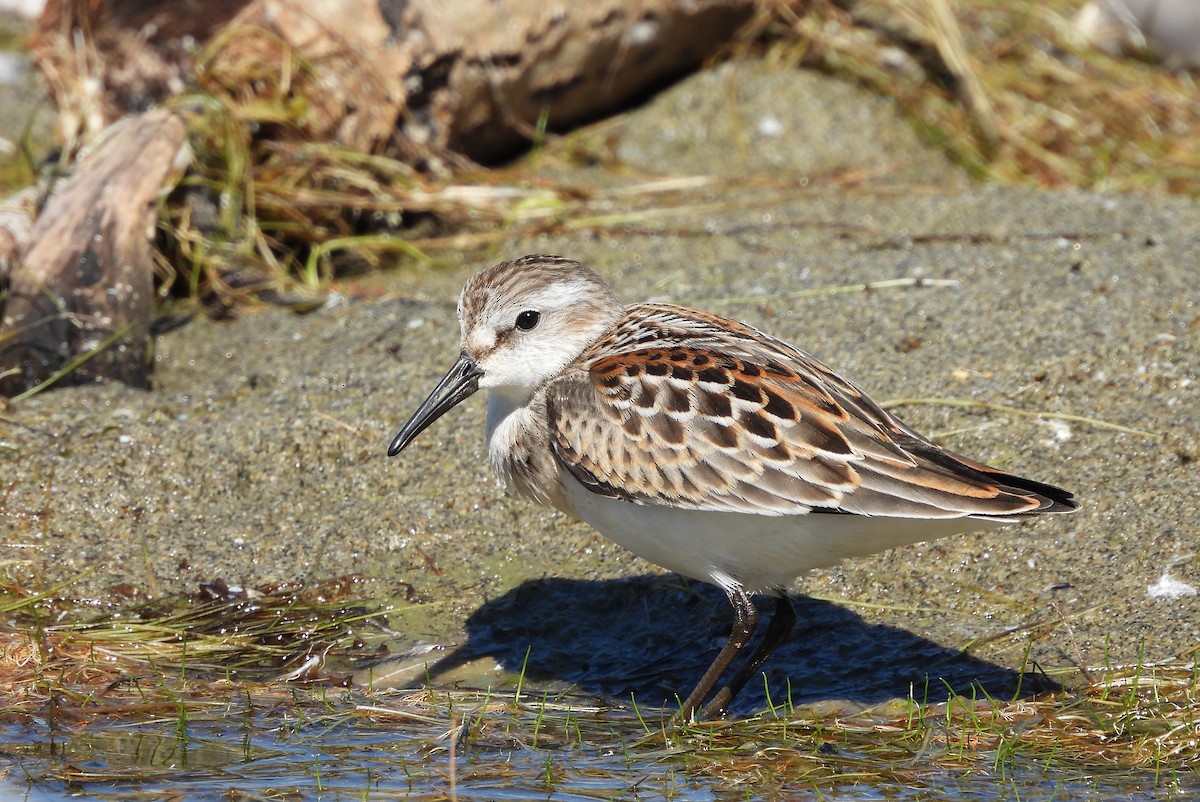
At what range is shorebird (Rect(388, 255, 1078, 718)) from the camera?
13.3 ft

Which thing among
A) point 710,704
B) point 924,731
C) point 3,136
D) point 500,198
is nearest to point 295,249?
point 500,198

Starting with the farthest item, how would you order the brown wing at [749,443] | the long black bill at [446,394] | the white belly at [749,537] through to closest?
the long black bill at [446,394] < the white belly at [749,537] < the brown wing at [749,443]

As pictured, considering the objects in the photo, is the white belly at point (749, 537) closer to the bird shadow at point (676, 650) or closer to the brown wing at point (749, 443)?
the brown wing at point (749, 443)

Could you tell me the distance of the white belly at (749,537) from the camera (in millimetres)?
4125

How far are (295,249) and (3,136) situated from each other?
2.64 m

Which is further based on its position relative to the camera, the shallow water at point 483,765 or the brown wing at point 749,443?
the brown wing at point 749,443

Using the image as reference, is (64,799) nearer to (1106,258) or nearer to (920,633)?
(920,633)

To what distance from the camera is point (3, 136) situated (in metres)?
8.69

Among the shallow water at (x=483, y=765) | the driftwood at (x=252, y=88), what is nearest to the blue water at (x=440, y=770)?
the shallow water at (x=483, y=765)

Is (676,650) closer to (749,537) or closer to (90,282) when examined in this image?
(749,537)

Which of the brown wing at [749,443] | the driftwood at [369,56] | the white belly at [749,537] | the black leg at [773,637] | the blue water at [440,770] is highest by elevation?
the driftwood at [369,56]

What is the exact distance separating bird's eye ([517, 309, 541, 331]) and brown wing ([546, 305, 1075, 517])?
0.89 feet

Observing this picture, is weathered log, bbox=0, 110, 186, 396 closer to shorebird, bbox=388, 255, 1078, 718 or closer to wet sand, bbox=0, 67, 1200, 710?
wet sand, bbox=0, 67, 1200, 710

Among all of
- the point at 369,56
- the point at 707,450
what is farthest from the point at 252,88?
the point at 707,450
